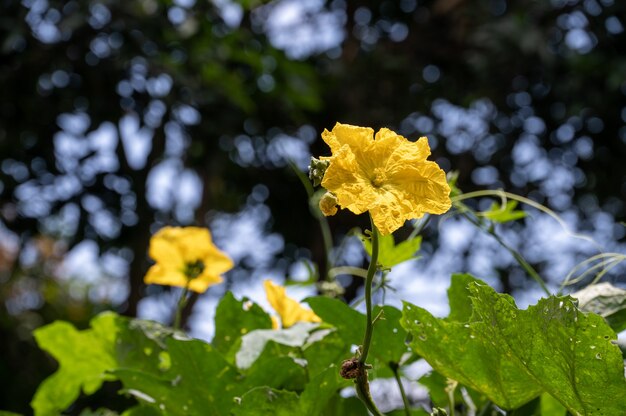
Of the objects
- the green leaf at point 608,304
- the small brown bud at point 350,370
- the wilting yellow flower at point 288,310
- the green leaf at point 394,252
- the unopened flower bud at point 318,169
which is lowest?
the small brown bud at point 350,370

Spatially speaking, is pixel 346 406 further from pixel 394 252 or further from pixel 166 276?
pixel 166 276

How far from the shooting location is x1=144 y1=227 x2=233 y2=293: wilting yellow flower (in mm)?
536

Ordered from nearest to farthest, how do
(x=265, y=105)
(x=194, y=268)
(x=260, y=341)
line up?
(x=260, y=341) < (x=194, y=268) < (x=265, y=105)

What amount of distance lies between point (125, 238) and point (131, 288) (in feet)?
0.59

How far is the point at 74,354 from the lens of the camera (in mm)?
423

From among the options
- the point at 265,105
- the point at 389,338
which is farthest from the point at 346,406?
the point at 265,105

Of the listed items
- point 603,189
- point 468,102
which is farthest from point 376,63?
point 603,189

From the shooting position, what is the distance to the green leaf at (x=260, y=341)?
1.13 ft

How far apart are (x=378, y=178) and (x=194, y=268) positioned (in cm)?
28

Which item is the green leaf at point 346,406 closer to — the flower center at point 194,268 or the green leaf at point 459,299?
the green leaf at point 459,299

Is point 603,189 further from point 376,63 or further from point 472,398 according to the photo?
point 472,398

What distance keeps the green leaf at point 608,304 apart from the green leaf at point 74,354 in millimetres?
223

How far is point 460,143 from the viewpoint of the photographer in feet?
9.41

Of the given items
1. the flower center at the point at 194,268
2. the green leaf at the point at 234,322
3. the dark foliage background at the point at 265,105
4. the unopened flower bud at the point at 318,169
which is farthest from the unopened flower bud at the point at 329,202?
the dark foliage background at the point at 265,105
